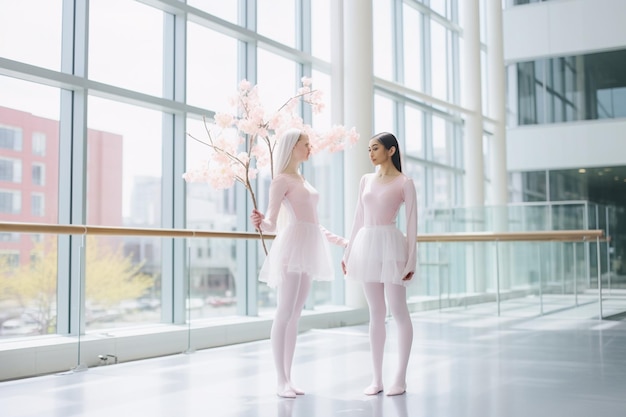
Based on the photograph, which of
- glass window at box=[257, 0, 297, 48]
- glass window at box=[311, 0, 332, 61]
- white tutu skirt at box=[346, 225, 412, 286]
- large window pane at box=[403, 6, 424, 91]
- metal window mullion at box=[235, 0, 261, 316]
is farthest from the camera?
large window pane at box=[403, 6, 424, 91]

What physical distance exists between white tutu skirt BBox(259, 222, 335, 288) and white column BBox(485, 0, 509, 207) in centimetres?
1016

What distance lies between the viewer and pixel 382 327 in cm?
389

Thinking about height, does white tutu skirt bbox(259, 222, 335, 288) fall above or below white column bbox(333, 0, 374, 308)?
below

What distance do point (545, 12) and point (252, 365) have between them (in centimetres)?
1126

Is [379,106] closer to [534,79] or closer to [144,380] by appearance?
[534,79]

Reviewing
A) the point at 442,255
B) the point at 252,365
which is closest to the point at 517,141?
the point at 442,255

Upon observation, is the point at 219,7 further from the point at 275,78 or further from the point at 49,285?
the point at 49,285

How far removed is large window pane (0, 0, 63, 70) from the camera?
205 inches

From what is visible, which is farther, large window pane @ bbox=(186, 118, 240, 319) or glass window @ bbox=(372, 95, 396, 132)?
glass window @ bbox=(372, 95, 396, 132)

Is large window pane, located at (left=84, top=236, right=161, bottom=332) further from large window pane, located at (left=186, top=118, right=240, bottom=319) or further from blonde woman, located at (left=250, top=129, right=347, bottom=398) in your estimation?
blonde woman, located at (left=250, top=129, right=347, bottom=398)

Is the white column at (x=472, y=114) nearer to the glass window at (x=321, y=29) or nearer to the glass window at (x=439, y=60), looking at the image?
the glass window at (x=439, y=60)

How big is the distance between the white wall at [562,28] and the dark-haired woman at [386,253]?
10.8 m

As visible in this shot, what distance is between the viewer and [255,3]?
25.2ft

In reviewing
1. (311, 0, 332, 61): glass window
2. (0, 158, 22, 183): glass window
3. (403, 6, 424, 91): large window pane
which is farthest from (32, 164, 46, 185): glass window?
(403, 6, 424, 91): large window pane
